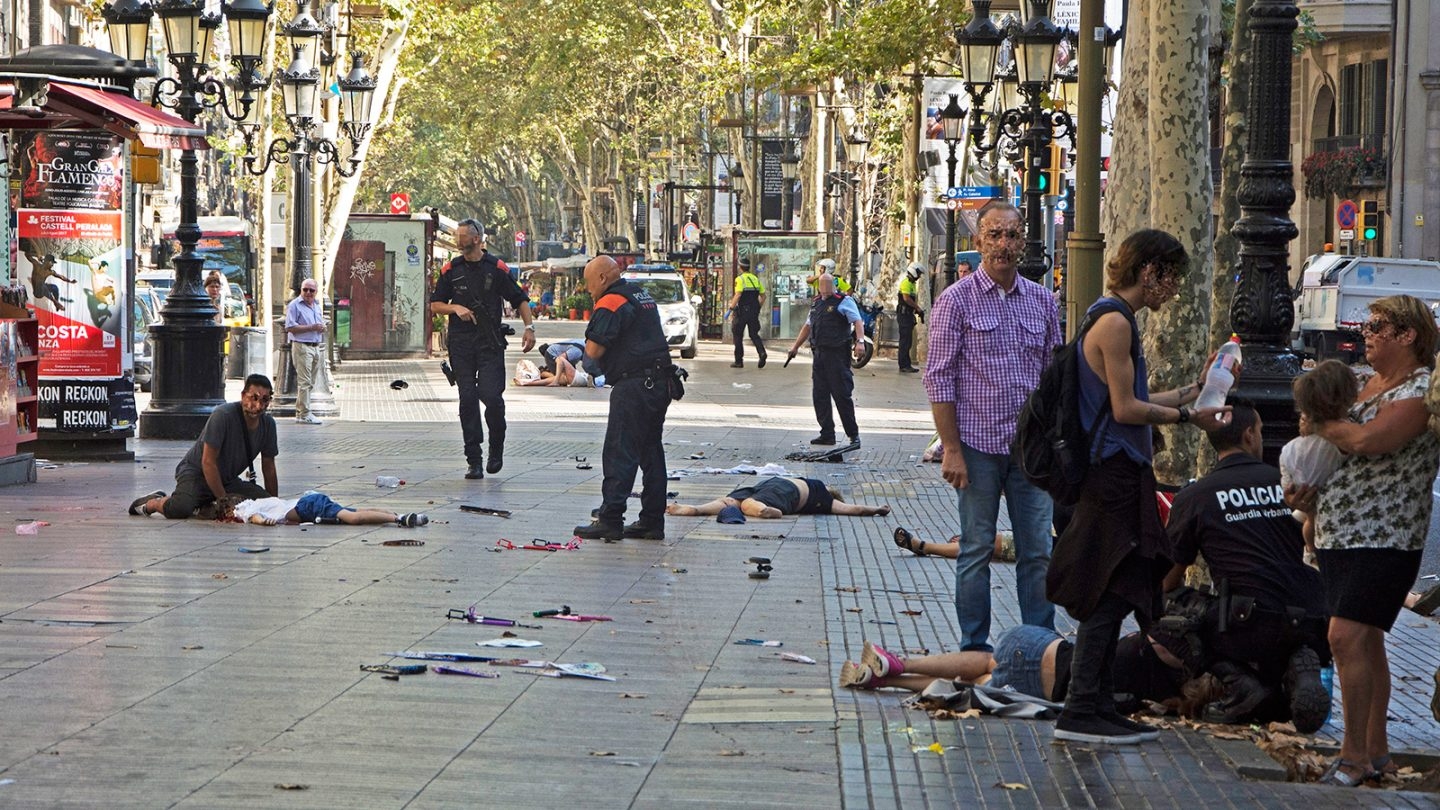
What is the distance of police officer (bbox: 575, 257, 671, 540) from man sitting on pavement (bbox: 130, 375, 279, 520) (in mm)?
1972

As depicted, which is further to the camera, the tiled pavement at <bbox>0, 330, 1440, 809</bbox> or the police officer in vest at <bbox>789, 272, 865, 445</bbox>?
the police officer in vest at <bbox>789, 272, 865, 445</bbox>

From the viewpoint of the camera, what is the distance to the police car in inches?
1615

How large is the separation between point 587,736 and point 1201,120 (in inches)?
311

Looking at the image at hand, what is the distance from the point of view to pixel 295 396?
2453 centimetres

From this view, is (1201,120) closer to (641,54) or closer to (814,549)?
(814,549)

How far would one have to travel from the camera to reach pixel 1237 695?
663 centimetres

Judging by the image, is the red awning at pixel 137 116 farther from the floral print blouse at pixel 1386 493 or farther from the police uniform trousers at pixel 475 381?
the floral print blouse at pixel 1386 493

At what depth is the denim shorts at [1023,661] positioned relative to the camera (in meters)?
6.96

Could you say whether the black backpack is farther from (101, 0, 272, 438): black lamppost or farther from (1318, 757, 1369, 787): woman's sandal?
(101, 0, 272, 438): black lamppost


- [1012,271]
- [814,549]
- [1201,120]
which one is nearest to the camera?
[1012,271]

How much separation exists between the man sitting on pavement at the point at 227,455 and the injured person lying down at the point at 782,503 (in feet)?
8.61

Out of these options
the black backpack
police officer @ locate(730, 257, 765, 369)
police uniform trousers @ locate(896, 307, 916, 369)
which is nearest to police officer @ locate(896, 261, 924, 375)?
police uniform trousers @ locate(896, 307, 916, 369)

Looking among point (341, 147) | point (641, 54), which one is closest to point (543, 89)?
point (641, 54)

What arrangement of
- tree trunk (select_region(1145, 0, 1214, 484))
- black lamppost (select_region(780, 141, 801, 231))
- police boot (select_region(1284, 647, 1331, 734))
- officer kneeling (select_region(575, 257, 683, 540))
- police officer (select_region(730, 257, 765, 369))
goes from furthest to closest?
black lamppost (select_region(780, 141, 801, 231)) < police officer (select_region(730, 257, 765, 369)) < tree trunk (select_region(1145, 0, 1214, 484)) < officer kneeling (select_region(575, 257, 683, 540)) < police boot (select_region(1284, 647, 1331, 734))
